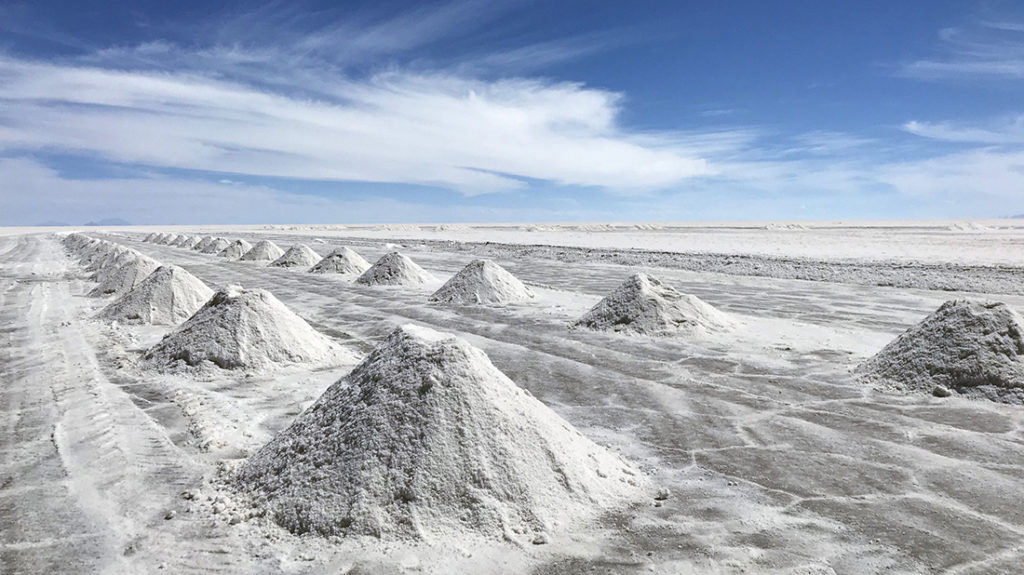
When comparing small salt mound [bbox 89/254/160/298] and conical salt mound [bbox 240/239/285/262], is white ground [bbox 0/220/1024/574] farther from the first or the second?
conical salt mound [bbox 240/239/285/262]

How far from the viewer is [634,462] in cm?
405

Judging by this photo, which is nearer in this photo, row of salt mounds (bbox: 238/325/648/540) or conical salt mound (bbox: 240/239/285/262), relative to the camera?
row of salt mounds (bbox: 238/325/648/540)

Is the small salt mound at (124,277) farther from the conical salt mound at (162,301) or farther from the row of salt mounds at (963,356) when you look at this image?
the row of salt mounds at (963,356)

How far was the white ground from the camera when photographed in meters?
2.90

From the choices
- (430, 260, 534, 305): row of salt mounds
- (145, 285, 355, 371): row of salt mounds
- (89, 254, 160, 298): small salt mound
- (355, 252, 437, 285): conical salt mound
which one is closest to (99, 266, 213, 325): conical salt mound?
(145, 285, 355, 371): row of salt mounds

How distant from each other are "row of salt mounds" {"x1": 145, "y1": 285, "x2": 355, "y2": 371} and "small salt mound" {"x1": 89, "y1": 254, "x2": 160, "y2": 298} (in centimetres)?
722

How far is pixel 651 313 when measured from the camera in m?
8.42

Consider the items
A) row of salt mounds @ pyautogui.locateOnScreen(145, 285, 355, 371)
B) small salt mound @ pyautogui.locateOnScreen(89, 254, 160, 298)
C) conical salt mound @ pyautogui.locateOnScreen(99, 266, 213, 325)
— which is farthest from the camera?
small salt mound @ pyautogui.locateOnScreen(89, 254, 160, 298)

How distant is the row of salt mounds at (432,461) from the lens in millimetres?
3102

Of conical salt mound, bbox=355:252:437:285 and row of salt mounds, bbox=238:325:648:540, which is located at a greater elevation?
conical salt mound, bbox=355:252:437:285

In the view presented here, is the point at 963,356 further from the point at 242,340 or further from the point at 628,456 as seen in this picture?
the point at 242,340

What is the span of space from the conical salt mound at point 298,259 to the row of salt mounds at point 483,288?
9753mm

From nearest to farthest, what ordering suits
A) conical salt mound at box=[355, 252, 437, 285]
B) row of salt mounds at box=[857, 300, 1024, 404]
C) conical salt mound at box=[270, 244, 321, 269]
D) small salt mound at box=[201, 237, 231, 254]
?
row of salt mounds at box=[857, 300, 1024, 404], conical salt mound at box=[355, 252, 437, 285], conical salt mound at box=[270, 244, 321, 269], small salt mound at box=[201, 237, 231, 254]

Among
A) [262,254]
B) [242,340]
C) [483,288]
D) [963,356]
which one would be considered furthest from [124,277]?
[963,356]
